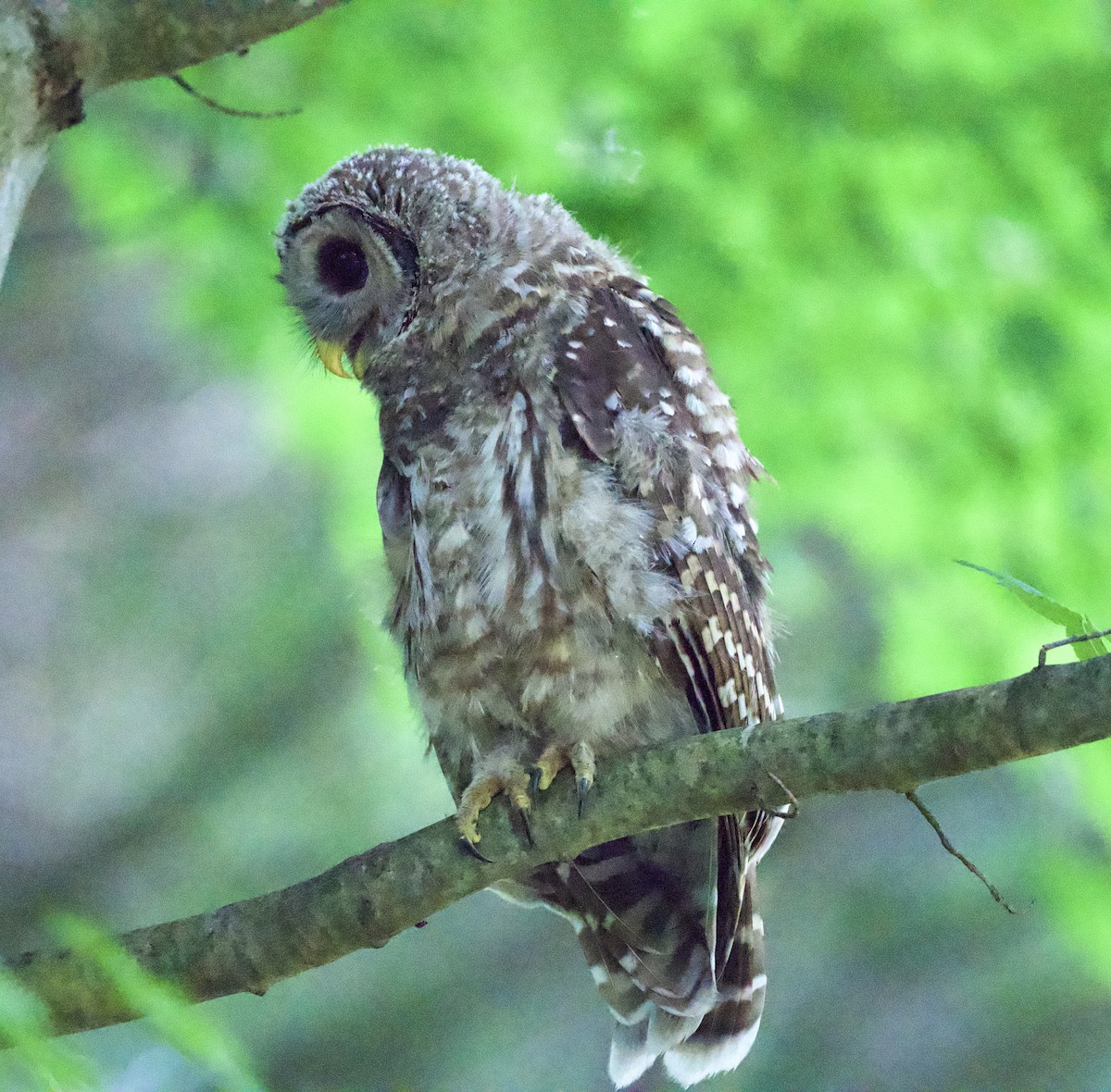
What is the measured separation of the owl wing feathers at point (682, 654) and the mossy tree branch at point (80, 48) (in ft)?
3.08

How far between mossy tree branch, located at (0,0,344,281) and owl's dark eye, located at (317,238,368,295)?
2.81 ft

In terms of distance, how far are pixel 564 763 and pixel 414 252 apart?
4.46 ft

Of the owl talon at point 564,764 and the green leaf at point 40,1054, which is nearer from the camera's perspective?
the green leaf at point 40,1054

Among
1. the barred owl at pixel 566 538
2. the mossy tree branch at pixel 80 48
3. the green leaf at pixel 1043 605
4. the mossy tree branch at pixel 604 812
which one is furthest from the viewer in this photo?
the barred owl at pixel 566 538

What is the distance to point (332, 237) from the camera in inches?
133

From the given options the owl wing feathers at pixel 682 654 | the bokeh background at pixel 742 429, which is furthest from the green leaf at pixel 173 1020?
the owl wing feathers at pixel 682 654

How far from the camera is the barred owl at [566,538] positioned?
281cm

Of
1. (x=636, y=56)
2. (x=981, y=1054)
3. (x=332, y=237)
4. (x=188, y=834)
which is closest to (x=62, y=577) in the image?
(x=188, y=834)

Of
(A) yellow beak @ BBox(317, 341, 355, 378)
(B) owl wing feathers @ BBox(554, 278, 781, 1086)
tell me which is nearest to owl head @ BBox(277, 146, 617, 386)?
(A) yellow beak @ BBox(317, 341, 355, 378)

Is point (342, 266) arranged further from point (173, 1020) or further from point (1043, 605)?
point (173, 1020)

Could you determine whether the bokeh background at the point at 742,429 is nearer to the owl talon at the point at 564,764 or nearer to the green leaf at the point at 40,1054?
the green leaf at the point at 40,1054

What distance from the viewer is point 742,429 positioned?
13.0 ft

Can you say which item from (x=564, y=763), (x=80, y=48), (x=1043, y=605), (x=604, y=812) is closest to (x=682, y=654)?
(x=564, y=763)

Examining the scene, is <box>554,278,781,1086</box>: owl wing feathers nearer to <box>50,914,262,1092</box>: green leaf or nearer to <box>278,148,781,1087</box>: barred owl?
<box>278,148,781,1087</box>: barred owl
